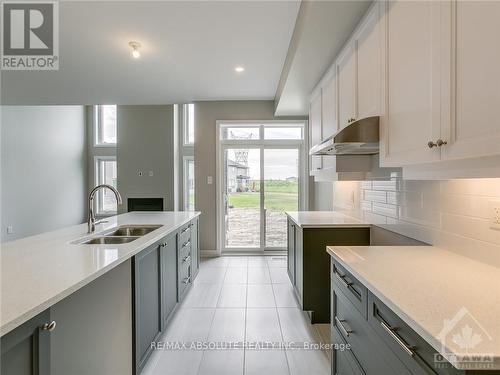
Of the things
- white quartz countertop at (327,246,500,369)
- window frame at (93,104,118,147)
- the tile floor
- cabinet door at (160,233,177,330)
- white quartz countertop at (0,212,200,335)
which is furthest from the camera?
window frame at (93,104,118,147)

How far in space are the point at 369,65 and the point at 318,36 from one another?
24.8 inches

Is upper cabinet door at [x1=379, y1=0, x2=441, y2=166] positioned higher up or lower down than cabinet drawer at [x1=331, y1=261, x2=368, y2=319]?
higher up

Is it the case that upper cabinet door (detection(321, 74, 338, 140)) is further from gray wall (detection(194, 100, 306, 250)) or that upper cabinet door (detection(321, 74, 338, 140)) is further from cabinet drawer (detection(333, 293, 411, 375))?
gray wall (detection(194, 100, 306, 250))

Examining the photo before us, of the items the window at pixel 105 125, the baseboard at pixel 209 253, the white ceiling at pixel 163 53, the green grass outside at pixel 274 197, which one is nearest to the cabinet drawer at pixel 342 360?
the white ceiling at pixel 163 53

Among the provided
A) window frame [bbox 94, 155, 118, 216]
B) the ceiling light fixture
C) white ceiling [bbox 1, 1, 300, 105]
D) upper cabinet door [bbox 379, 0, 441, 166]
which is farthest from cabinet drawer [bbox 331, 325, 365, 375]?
window frame [bbox 94, 155, 118, 216]

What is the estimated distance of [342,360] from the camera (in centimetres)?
155

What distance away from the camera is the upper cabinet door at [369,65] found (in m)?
1.68

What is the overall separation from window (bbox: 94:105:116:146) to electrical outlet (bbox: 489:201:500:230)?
8495 mm

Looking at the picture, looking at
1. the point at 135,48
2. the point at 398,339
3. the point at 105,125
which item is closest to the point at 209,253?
the point at 135,48

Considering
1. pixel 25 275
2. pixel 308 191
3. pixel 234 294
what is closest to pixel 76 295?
pixel 25 275

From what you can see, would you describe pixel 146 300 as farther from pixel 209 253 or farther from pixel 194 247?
pixel 209 253

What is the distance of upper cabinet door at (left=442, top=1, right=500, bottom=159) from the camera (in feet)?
2.80

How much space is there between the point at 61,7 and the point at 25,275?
232 cm

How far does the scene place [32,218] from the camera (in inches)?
249
